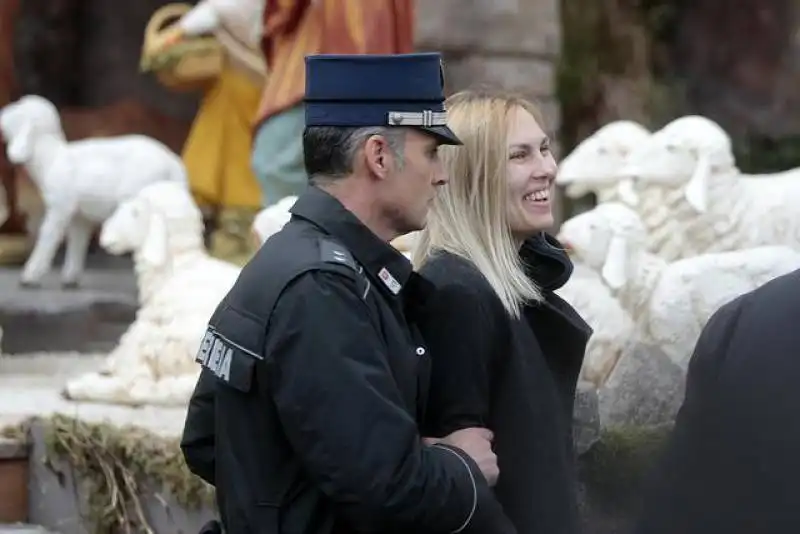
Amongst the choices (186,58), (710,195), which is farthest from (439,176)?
(186,58)

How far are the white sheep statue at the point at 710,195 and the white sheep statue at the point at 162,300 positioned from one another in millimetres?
1768

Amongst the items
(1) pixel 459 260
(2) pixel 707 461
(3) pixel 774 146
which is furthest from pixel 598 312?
(3) pixel 774 146

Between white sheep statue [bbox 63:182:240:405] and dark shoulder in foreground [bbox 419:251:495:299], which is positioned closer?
dark shoulder in foreground [bbox 419:251:495:299]

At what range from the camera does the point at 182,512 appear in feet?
13.7

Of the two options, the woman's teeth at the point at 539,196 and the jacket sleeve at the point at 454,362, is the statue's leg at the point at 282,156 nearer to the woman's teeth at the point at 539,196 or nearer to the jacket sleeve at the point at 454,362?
the woman's teeth at the point at 539,196

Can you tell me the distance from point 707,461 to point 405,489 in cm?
51

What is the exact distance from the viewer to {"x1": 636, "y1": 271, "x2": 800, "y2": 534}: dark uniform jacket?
1557mm

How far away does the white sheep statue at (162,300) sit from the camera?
16.2ft

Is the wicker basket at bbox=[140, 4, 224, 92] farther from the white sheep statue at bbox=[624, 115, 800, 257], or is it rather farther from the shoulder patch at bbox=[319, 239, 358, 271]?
the shoulder patch at bbox=[319, 239, 358, 271]

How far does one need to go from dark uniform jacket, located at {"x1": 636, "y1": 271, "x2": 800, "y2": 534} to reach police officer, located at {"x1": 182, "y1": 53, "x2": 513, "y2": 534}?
1.48ft

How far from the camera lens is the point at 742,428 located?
1582mm

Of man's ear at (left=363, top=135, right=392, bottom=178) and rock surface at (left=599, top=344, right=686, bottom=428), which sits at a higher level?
man's ear at (left=363, top=135, right=392, bottom=178)

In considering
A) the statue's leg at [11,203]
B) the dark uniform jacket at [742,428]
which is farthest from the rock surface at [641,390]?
the statue's leg at [11,203]

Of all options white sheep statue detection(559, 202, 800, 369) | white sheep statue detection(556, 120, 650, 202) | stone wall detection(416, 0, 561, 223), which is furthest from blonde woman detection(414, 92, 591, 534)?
stone wall detection(416, 0, 561, 223)
